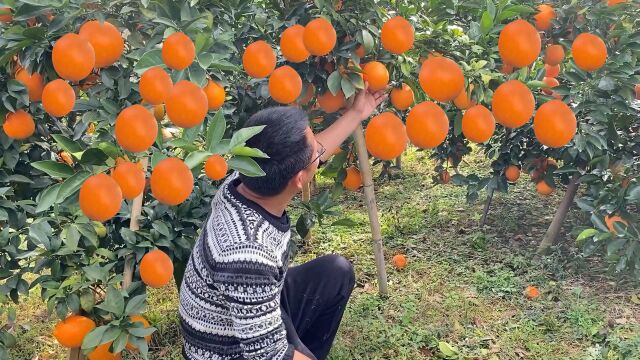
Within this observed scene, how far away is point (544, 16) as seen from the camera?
2.10 m

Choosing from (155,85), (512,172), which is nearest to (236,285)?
(155,85)

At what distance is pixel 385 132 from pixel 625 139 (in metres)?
1.57

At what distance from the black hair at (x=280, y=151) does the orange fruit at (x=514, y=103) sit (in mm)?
554

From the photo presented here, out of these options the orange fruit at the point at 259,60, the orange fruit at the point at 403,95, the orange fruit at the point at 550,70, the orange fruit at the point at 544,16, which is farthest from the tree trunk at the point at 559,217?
the orange fruit at the point at 259,60

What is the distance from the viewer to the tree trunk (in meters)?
3.07

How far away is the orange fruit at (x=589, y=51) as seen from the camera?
1882mm

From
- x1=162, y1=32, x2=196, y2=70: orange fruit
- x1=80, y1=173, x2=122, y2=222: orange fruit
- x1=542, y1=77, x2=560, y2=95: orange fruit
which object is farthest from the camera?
x1=542, y1=77, x2=560, y2=95: orange fruit

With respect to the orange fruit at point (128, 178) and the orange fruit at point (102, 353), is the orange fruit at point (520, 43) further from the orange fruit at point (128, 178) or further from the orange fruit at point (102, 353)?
the orange fruit at point (102, 353)

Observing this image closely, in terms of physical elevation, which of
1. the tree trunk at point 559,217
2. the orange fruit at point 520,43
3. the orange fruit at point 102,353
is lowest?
the tree trunk at point 559,217

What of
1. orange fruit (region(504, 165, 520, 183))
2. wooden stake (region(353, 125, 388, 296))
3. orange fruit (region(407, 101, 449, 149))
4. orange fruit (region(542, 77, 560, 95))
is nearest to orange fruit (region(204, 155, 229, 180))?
orange fruit (region(407, 101, 449, 149))

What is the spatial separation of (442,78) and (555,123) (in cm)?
39

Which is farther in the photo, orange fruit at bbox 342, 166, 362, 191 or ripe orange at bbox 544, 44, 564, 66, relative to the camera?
orange fruit at bbox 342, 166, 362, 191

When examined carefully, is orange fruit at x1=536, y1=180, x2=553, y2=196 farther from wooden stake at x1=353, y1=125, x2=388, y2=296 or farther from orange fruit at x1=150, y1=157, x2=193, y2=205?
orange fruit at x1=150, y1=157, x2=193, y2=205

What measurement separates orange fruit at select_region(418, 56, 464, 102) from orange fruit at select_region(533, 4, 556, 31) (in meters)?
0.65
